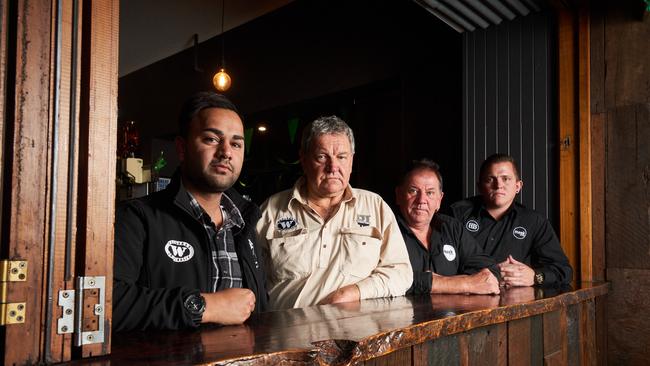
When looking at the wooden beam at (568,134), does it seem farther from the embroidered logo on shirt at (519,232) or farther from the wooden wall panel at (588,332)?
the wooden wall panel at (588,332)

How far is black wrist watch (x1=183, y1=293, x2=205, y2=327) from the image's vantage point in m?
1.38

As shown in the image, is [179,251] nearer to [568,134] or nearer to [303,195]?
[303,195]

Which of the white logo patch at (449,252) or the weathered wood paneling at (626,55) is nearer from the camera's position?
the white logo patch at (449,252)

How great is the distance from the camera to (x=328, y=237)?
2176mm

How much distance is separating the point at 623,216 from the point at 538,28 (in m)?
1.27

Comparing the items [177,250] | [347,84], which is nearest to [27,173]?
[177,250]

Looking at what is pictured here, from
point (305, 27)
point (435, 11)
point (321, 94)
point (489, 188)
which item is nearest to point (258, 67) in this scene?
point (305, 27)

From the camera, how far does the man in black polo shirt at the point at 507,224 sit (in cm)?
311

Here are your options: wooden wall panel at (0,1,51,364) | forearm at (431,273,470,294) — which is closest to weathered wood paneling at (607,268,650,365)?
forearm at (431,273,470,294)

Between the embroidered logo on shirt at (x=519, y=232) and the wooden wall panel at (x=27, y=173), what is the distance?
2739mm

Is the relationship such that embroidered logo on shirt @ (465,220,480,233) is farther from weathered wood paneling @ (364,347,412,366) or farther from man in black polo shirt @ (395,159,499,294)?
weathered wood paneling @ (364,347,412,366)

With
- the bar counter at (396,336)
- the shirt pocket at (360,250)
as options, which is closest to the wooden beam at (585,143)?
the bar counter at (396,336)

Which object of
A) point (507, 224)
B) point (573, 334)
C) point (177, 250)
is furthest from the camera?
point (507, 224)

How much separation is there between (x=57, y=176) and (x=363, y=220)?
55.5 inches
